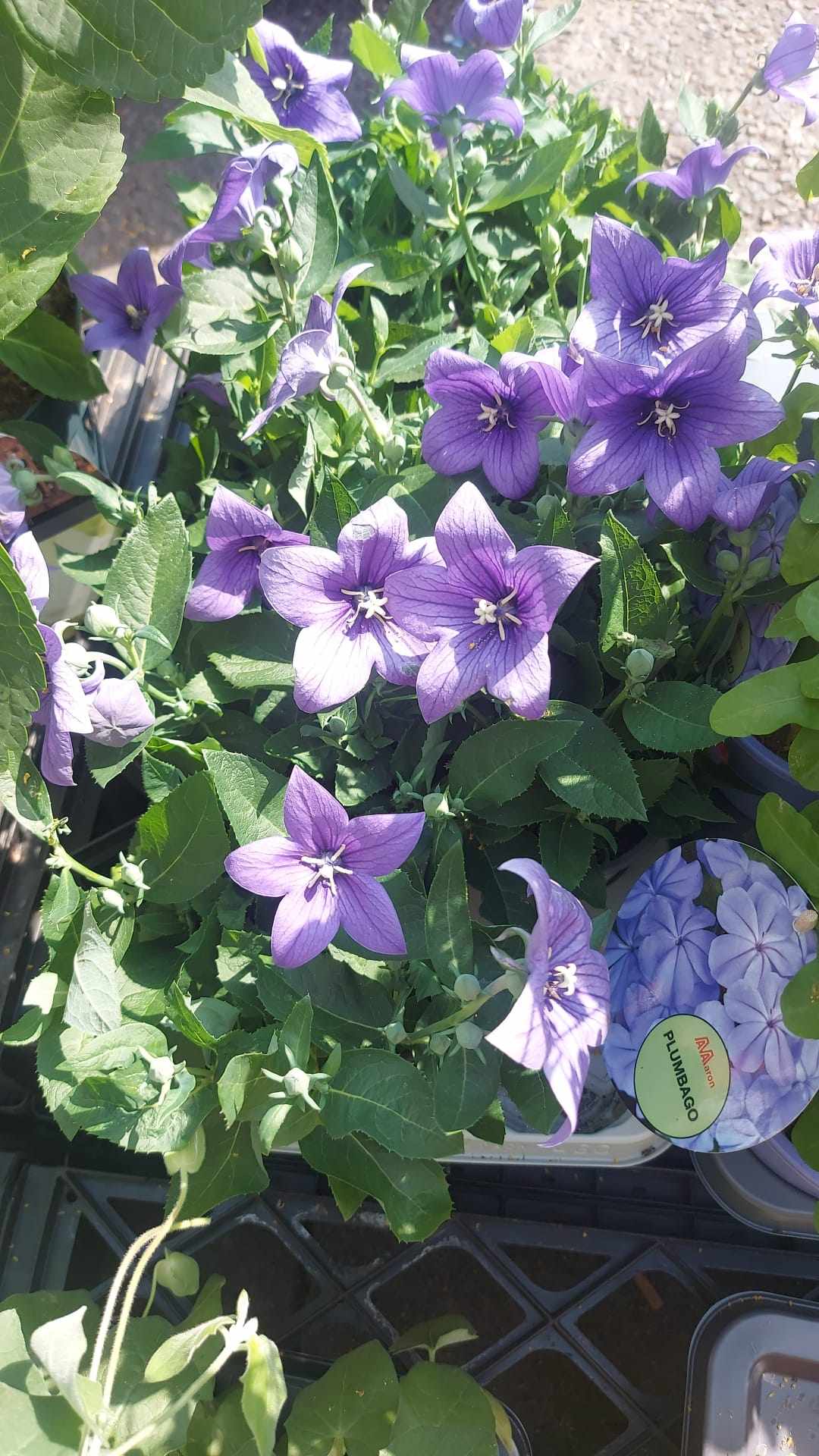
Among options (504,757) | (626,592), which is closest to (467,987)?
(504,757)

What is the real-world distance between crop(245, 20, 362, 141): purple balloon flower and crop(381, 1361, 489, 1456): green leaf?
98 cm

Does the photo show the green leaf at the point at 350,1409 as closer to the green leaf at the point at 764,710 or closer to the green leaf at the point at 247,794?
the green leaf at the point at 247,794

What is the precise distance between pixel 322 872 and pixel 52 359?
0.62 meters

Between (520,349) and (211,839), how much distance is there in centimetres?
42

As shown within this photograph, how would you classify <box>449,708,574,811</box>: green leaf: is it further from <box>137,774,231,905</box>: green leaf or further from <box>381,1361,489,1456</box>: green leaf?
<box>381,1361,489,1456</box>: green leaf

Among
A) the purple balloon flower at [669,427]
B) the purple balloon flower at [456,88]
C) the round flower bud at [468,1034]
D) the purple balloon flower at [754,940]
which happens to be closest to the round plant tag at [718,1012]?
the purple balloon flower at [754,940]

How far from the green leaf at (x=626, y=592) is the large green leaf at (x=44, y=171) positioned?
330 mm

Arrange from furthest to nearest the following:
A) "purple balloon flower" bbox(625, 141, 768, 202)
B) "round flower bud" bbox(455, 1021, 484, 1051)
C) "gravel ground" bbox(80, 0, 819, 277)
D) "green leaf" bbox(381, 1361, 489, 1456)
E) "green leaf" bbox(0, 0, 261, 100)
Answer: "gravel ground" bbox(80, 0, 819, 277) < "purple balloon flower" bbox(625, 141, 768, 202) < "green leaf" bbox(381, 1361, 489, 1456) < "round flower bud" bbox(455, 1021, 484, 1051) < "green leaf" bbox(0, 0, 261, 100)

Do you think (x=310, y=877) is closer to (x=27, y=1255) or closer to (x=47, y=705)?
(x=47, y=705)

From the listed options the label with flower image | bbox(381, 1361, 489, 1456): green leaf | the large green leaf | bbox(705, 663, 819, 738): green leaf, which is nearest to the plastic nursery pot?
bbox(381, 1361, 489, 1456): green leaf

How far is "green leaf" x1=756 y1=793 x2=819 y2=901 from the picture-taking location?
587mm

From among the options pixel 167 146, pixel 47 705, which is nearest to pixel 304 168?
pixel 167 146

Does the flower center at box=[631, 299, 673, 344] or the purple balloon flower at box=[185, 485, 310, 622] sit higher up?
the flower center at box=[631, 299, 673, 344]

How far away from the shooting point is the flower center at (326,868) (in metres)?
0.60
